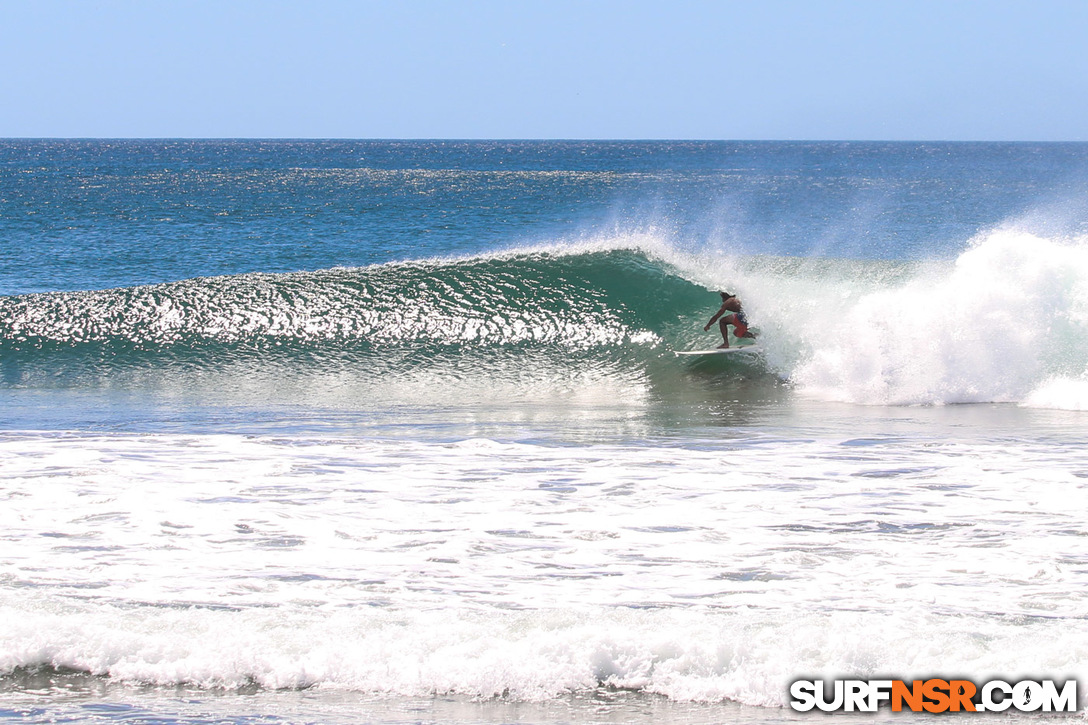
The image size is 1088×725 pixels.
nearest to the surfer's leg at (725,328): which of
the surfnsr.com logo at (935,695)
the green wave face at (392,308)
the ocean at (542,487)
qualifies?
the ocean at (542,487)

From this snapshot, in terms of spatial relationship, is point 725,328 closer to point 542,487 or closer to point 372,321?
point 372,321

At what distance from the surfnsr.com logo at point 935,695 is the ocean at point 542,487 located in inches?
2.4

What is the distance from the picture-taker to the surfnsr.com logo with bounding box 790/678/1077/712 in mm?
3605

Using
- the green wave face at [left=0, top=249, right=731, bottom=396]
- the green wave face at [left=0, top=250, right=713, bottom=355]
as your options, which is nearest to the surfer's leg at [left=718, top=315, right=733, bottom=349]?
the green wave face at [left=0, top=249, right=731, bottom=396]

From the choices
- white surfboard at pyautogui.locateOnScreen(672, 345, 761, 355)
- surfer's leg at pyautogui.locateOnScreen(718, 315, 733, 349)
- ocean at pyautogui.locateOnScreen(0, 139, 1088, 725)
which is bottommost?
ocean at pyautogui.locateOnScreen(0, 139, 1088, 725)

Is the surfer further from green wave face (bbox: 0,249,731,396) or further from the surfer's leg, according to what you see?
green wave face (bbox: 0,249,731,396)

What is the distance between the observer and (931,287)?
11.4m

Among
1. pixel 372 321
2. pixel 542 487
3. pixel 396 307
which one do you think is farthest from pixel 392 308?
pixel 542 487

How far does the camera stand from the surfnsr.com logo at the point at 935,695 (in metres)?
3.61

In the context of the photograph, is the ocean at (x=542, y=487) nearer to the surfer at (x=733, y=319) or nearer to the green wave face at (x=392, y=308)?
the green wave face at (x=392, y=308)

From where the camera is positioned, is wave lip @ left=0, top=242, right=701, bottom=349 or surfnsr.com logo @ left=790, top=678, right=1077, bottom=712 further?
wave lip @ left=0, top=242, right=701, bottom=349

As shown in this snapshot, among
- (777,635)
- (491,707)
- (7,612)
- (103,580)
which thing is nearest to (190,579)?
(103,580)

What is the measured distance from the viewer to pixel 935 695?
367cm

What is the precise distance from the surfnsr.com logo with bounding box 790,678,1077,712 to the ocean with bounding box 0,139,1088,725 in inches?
2.4
